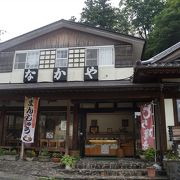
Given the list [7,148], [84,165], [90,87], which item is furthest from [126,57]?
[7,148]

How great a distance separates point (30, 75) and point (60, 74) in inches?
74.2

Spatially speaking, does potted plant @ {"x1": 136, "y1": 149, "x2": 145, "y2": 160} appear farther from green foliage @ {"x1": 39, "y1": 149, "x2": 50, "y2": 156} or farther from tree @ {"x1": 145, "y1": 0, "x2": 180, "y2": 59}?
tree @ {"x1": 145, "y1": 0, "x2": 180, "y2": 59}

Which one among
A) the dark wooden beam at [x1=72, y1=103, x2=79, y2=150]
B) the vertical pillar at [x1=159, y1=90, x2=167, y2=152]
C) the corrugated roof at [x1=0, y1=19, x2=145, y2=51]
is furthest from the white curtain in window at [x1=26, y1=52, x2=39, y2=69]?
the vertical pillar at [x1=159, y1=90, x2=167, y2=152]

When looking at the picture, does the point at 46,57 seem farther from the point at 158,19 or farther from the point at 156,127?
the point at 158,19

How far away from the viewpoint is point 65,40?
15844 millimetres

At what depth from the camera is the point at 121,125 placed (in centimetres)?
1582

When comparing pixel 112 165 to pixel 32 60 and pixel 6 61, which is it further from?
pixel 6 61

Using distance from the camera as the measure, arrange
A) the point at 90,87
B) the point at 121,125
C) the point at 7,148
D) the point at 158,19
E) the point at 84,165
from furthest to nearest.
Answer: the point at 158,19, the point at 121,125, the point at 7,148, the point at 90,87, the point at 84,165

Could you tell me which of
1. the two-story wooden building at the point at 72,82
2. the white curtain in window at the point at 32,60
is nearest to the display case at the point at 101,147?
the two-story wooden building at the point at 72,82

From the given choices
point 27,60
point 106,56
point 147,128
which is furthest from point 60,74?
point 147,128

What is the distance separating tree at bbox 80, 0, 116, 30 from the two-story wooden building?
16.5 m

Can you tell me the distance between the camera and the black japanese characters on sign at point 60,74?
14.6 metres

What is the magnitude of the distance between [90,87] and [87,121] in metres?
3.79

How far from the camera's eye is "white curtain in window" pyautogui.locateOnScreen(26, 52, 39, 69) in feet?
51.2
